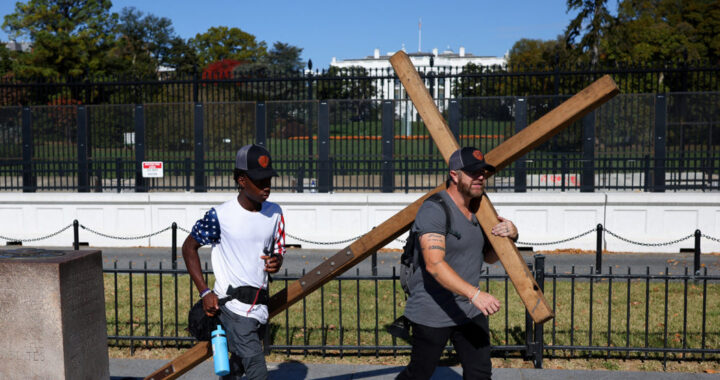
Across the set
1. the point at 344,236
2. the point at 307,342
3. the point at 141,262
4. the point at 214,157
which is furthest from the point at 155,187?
the point at 307,342

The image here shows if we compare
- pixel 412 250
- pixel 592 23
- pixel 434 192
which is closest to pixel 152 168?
pixel 412 250

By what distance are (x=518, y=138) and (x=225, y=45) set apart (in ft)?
316

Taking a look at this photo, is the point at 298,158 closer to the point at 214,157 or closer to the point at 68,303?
the point at 214,157

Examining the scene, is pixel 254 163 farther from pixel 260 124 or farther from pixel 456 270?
pixel 260 124

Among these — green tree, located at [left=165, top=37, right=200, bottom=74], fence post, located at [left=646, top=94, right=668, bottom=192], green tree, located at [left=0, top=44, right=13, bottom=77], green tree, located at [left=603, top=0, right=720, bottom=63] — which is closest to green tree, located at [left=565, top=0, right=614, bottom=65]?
green tree, located at [left=603, top=0, right=720, bottom=63]

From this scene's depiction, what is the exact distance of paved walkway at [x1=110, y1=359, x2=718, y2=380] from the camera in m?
6.09

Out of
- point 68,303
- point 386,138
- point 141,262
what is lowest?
point 141,262

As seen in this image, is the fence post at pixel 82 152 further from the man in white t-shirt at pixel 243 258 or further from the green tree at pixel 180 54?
the green tree at pixel 180 54

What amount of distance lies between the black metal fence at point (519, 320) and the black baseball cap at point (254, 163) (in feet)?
7.61

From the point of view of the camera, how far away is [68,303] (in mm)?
4191

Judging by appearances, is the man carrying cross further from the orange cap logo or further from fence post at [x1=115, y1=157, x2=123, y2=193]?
fence post at [x1=115, y1=157, x2=123, y2=193]

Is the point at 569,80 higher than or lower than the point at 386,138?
higher

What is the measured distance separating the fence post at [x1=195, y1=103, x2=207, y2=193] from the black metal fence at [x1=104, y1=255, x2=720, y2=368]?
4454 millimetres

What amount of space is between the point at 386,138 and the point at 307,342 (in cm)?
776
